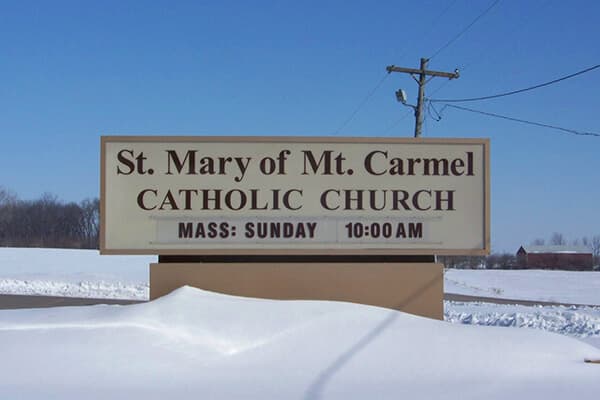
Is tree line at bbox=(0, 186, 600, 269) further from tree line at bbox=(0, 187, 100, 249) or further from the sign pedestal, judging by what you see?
the sign pedestal

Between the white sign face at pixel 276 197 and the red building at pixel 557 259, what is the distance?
9292 centimetres

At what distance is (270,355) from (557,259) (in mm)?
101269

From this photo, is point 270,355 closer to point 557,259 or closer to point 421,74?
point 421,74

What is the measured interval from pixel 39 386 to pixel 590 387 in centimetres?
573

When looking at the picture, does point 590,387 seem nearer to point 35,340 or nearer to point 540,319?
point 35,340

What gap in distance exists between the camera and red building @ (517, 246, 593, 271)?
9788 cm

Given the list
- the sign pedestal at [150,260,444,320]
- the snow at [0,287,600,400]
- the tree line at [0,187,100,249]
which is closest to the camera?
the snow at [0,287,600,400]

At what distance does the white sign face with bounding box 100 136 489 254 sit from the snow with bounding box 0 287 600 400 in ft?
3.30

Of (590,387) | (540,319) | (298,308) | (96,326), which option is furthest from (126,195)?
(540,319)

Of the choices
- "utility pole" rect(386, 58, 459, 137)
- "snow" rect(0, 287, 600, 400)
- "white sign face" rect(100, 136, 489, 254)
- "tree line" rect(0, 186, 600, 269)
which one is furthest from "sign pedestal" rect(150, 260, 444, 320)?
"tree line" rect(0, 186, 600, 269)

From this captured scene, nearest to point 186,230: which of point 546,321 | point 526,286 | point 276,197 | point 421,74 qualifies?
point 276,197

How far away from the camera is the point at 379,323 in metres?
8.52

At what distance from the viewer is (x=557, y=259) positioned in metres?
100

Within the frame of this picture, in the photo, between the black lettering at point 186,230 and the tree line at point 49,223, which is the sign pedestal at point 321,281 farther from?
the tree line at point 49,223
